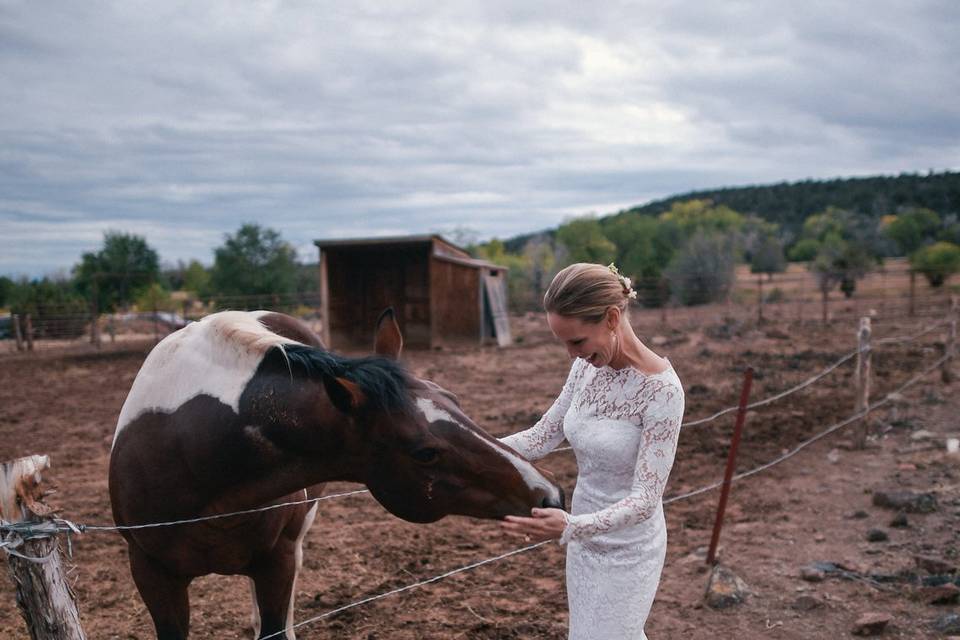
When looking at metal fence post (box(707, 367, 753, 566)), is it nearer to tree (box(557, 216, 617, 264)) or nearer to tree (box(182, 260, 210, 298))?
tree (box(557, 216, 617, 264))

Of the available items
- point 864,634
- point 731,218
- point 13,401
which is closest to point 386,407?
point 864,634

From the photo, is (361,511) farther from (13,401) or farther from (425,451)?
(13,401)

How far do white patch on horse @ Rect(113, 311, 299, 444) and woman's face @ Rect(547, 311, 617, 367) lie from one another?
95 centimetres

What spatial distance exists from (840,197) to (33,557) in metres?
83.3

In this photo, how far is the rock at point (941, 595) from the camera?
380 cm

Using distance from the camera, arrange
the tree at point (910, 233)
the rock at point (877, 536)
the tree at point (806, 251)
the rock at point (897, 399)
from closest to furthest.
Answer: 1. the rock at point (877, 536)
2. the rock at point (897, 399)
3. the tree at point (910, 233)
4. the tree at point (806, 251)

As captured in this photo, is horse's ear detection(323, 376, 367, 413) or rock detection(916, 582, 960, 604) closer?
horse's ear detection(323, 376, 367, 413)

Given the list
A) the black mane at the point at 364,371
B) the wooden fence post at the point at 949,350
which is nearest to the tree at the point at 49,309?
the black mane at the point at 364,371

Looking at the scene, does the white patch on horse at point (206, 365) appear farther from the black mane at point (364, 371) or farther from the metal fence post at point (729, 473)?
the metal fence post at point (729, 473)

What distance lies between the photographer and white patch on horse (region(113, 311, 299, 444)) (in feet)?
7.56

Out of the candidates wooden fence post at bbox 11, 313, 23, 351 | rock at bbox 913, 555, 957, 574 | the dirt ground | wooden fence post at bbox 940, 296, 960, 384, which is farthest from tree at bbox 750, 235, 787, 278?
rock at bbox 913, 555, 957, 574

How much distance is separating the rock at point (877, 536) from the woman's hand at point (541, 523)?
3.86 m

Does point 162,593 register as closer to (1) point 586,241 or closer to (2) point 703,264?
(2) point 703,264

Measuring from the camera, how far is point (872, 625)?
3590 mm
